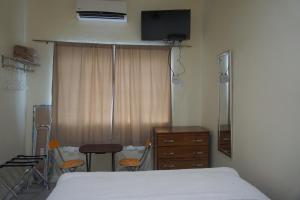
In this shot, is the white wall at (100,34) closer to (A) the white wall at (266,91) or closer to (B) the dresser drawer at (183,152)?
(B) the dresser drawer at (183,152)

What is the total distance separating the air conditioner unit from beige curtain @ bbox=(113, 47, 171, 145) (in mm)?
528

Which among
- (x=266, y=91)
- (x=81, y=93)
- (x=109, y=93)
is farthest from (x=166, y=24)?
(x=266, y=91)

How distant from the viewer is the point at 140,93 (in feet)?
12.8

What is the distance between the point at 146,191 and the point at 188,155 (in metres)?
1.78

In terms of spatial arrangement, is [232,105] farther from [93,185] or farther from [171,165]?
[93,185]

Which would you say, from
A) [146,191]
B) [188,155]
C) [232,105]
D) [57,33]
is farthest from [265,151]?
[57,33]

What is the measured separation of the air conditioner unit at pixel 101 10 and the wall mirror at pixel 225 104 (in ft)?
5.58

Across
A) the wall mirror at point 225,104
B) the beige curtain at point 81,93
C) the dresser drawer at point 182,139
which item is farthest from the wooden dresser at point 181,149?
the beige curtain at point 81,93

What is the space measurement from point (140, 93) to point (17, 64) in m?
1.87

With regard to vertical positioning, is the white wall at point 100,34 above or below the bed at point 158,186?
above

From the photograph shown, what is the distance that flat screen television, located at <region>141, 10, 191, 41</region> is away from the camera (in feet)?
12.4

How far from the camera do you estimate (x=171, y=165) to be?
11.5ft

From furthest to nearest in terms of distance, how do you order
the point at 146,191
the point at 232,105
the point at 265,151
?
the point at 232,105
the point at 265,151
the point at 146,191

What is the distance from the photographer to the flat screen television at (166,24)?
3.77 meters
